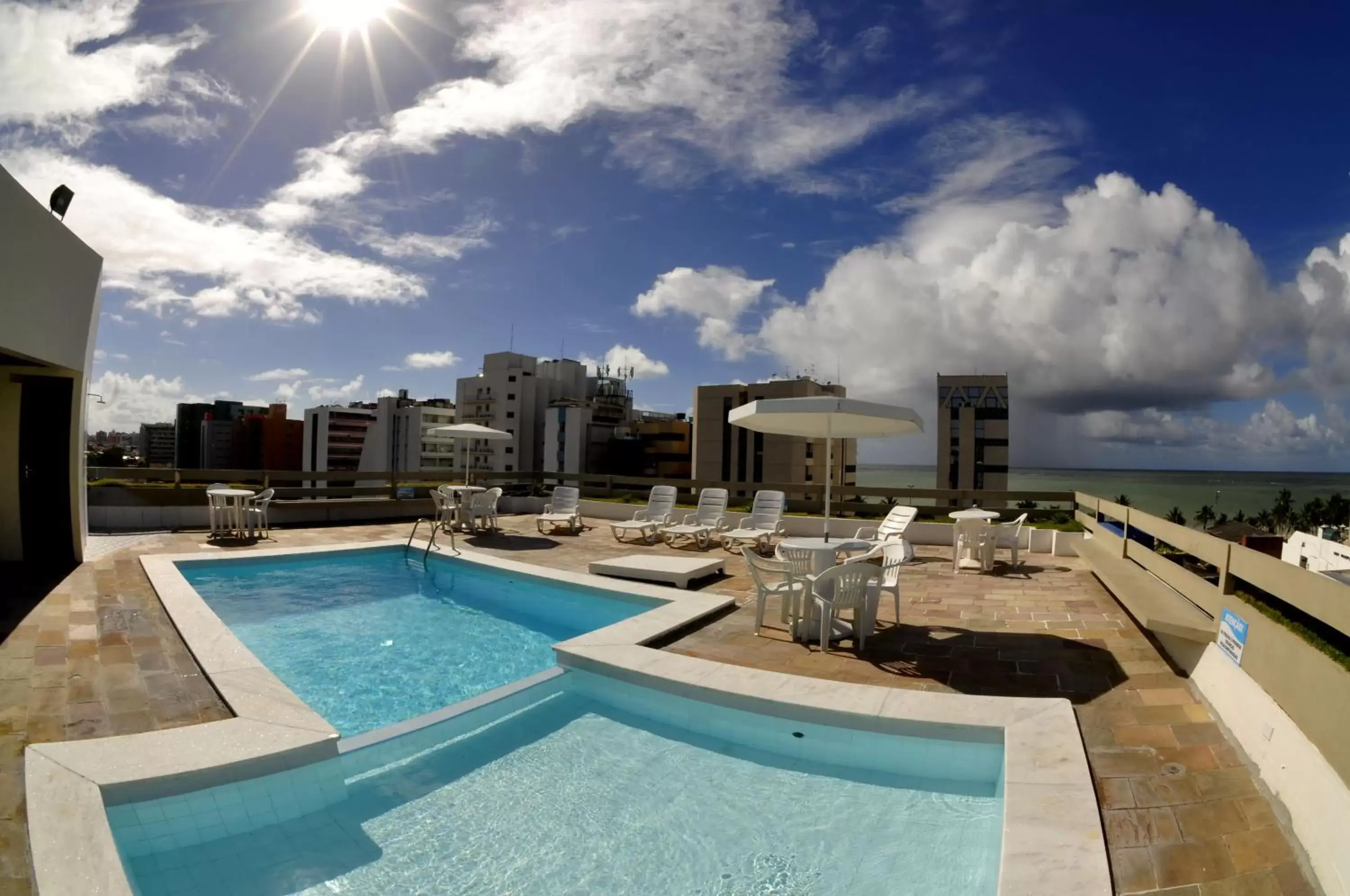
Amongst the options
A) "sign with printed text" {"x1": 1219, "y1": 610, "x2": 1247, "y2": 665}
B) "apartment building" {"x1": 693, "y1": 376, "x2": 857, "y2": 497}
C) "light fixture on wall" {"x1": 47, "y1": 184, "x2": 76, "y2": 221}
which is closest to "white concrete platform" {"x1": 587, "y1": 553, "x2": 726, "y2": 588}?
"sign with printed text" {"x1": 1219, "y1": 610, "x2": 1247, "y2": 665}

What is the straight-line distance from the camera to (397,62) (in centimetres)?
855

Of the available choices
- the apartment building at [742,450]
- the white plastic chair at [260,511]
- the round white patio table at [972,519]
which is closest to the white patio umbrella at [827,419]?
the round white patio table at [972,519]

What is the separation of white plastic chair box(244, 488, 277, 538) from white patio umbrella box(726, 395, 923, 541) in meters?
8.54

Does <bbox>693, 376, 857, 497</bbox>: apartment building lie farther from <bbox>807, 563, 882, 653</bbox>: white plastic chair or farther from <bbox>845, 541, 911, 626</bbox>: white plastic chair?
<bbox>807, 563, 882, 653</bbox>: white plastic chair

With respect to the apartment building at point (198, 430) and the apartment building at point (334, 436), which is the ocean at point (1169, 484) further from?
the apartment building at point (198, 430)

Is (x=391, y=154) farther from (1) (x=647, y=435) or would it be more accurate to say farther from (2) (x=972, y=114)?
(1) (x=647, y=435)

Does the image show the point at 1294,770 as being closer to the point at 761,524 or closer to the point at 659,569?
the point at 659,569

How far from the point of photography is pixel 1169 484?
402 ft

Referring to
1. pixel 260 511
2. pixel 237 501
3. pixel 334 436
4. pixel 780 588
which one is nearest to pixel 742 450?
pixel 260 511

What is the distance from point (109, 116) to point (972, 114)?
11.9 m

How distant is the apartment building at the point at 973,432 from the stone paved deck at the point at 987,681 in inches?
2167

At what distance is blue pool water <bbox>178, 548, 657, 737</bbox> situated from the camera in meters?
5.20

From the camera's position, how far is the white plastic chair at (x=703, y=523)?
36.3 ft

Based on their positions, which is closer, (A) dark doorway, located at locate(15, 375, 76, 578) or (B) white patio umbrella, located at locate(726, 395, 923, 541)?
(B) white patio umbrella, located at locate(726, 395, 923, 541)
